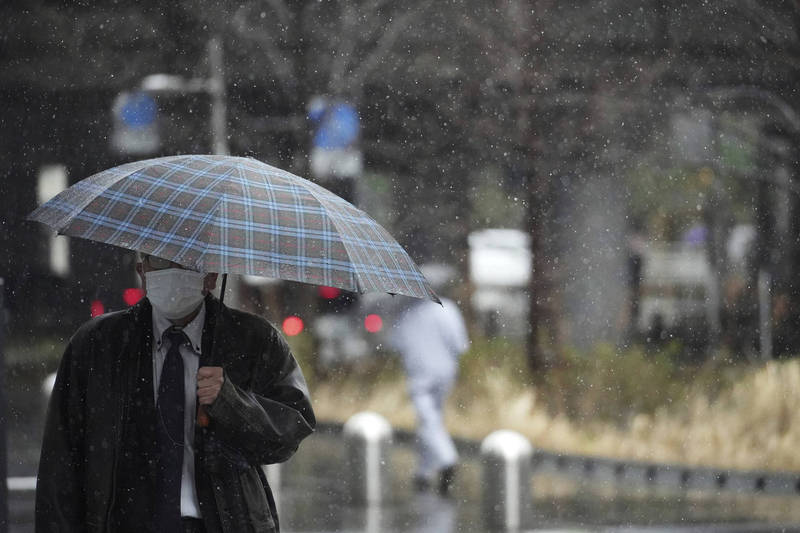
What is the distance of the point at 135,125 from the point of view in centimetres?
1497

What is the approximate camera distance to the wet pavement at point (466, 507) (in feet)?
30.5

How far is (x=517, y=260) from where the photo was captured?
16234 mm

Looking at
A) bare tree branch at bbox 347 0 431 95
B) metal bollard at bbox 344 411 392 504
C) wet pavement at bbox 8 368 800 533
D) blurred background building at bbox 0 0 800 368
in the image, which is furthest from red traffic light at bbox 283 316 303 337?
metal bollard at bbox 344 411 392 504

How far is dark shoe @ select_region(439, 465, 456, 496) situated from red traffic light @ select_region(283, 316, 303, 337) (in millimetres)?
6162

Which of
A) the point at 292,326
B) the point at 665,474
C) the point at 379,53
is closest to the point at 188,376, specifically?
the point at 665,474

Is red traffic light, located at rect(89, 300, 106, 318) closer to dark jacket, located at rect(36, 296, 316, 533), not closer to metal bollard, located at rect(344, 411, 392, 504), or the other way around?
metal bollard, located at rect(344, 411, 392, 504)

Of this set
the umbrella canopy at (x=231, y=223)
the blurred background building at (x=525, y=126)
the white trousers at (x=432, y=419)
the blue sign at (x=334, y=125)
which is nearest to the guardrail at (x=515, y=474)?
the white trousers at (x=432, y=419)

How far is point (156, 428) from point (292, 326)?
13.2 m

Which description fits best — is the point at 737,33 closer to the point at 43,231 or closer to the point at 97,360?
the point at 43,231

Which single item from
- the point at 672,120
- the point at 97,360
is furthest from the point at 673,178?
the point at 97,360

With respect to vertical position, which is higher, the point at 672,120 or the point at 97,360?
the point at 672,120

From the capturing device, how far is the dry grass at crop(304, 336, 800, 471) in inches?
514

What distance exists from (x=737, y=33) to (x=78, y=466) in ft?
41.8

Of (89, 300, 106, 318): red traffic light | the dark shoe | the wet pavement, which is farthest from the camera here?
the dark shoe
